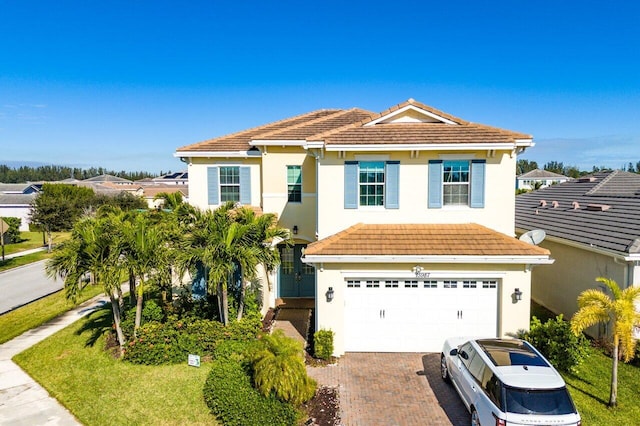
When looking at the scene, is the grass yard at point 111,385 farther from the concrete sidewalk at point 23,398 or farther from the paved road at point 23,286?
the paved road at point 23,286

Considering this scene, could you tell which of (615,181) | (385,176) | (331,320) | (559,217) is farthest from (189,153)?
(615,181)

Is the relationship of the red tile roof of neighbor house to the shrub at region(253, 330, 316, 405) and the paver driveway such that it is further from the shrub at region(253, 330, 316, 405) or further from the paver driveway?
the shrub at region(253, 330, 316, 405)

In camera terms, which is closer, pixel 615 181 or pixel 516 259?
pixel 516 259

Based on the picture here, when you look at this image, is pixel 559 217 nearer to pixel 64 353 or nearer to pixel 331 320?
pixel 331 320

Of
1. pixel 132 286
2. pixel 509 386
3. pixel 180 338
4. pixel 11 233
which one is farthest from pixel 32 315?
pixel 11 233

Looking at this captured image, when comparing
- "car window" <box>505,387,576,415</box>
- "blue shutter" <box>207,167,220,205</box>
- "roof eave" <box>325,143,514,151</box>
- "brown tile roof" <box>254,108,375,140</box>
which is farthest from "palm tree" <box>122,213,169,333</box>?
"car window" <box>505,387,576,415</box>

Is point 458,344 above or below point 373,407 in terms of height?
above

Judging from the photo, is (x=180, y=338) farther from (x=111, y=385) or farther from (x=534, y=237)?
(x=534, y=237)
